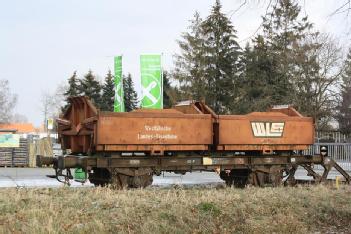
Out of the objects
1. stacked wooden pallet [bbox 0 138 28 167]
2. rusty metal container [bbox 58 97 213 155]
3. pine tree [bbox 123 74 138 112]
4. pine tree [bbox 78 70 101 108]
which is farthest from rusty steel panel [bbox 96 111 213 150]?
pine tree [bbox 123 74 138 112]

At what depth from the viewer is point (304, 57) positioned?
138 feet

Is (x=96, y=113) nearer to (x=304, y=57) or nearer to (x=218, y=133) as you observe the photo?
(x=218, y=133)

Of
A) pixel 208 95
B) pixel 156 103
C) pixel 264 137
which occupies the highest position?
pixel 208 95

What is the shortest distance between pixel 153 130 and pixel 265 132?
405cm

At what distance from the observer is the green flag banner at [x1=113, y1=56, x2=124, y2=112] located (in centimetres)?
2839

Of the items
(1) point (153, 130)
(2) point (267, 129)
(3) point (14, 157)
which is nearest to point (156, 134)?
(1) point (153, 130)

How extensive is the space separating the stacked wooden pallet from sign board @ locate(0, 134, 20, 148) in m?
0.27

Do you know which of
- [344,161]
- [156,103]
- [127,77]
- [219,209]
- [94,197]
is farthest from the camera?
[127,77]

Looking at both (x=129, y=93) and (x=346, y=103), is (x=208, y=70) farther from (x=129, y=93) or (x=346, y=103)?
(x=129, y=93)

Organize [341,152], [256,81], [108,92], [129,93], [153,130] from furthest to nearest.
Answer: [129,93]
[108,92]
[256,81]
[341,152]
[153,130]

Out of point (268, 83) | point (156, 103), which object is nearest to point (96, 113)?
point (156, 103)

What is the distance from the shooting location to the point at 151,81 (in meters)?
26.8

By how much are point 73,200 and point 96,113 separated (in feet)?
14.8

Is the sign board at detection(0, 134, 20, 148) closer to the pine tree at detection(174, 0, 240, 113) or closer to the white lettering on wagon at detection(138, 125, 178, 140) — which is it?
the pine tree at detection(174, 0, 240, 113)
